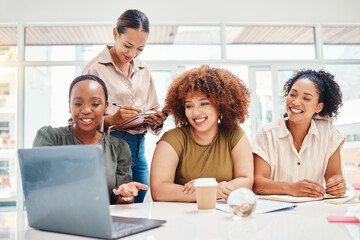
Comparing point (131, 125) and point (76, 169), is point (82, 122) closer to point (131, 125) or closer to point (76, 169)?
point (131, 125)

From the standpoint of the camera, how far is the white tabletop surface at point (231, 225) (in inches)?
34.6

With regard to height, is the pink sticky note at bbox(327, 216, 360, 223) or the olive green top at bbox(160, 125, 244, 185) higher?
the olive green top at bbox(160, 125, 244, 185)

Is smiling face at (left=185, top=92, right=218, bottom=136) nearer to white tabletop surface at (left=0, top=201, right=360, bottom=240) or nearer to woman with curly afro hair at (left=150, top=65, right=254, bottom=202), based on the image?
woman with curly afro hair at (left=150, top=65, right=254, bottom=202)

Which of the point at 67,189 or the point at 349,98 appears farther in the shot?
the point at 349,98

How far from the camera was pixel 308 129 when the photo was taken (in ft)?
6.78

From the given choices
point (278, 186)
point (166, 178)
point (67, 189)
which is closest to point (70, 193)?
point (67, 189)

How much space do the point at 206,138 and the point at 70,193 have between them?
41.2 inches

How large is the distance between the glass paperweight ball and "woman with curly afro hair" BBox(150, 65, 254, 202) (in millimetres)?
544

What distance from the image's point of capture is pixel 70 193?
0.84 metres

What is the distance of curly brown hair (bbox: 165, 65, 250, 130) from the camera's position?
5.83ft

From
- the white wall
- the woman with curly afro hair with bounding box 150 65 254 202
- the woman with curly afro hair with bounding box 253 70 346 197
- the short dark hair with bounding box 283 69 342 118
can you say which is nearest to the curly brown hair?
the woman with curly afro hair with bounding box 150 65 254 202

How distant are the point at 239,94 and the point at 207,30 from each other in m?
4.10

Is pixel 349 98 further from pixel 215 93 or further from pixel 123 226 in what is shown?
pixel 123 226

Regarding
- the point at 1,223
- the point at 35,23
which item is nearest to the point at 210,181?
the point at 1,223
